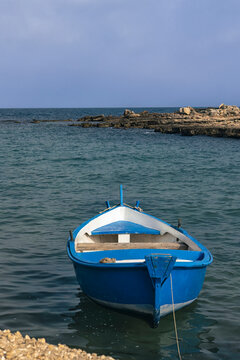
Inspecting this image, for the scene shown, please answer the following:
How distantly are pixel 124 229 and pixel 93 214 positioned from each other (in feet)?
16.3

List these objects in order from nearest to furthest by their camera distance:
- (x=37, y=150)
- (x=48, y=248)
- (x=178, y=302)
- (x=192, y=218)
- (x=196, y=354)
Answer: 1. (x=196, y=354)
2. (x=178, y=302)
3. (x=48, y=248)
4. (x=192, y=218)
5. (x=37, y=150)

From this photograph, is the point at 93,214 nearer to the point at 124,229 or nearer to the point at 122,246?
the point at 124,229

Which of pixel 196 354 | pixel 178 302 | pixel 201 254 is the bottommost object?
pixel 196 354

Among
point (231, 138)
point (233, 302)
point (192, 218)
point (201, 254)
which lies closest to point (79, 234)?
point (201, 254)

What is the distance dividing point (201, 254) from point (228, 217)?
7.05 metres

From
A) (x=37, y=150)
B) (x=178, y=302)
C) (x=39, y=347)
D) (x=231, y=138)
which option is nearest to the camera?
(x=39, y=347)

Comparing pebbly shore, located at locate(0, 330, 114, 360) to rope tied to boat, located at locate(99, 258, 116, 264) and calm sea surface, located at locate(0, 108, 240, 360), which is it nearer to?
calm sea surface, located at locate(0, 108, 240, 360)

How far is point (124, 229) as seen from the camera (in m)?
10.8

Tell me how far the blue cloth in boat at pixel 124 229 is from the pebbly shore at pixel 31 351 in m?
4.47

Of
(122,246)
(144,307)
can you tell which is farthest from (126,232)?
(144,307)

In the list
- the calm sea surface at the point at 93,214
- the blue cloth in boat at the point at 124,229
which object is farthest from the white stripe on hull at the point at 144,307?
the blue cloth in boat at the point at 124,229

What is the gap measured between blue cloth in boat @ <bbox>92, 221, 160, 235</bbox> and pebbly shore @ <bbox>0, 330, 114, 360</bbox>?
4.47 m

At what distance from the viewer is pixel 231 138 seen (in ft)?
155

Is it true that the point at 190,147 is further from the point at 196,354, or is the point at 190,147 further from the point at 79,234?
the point at 196,354
